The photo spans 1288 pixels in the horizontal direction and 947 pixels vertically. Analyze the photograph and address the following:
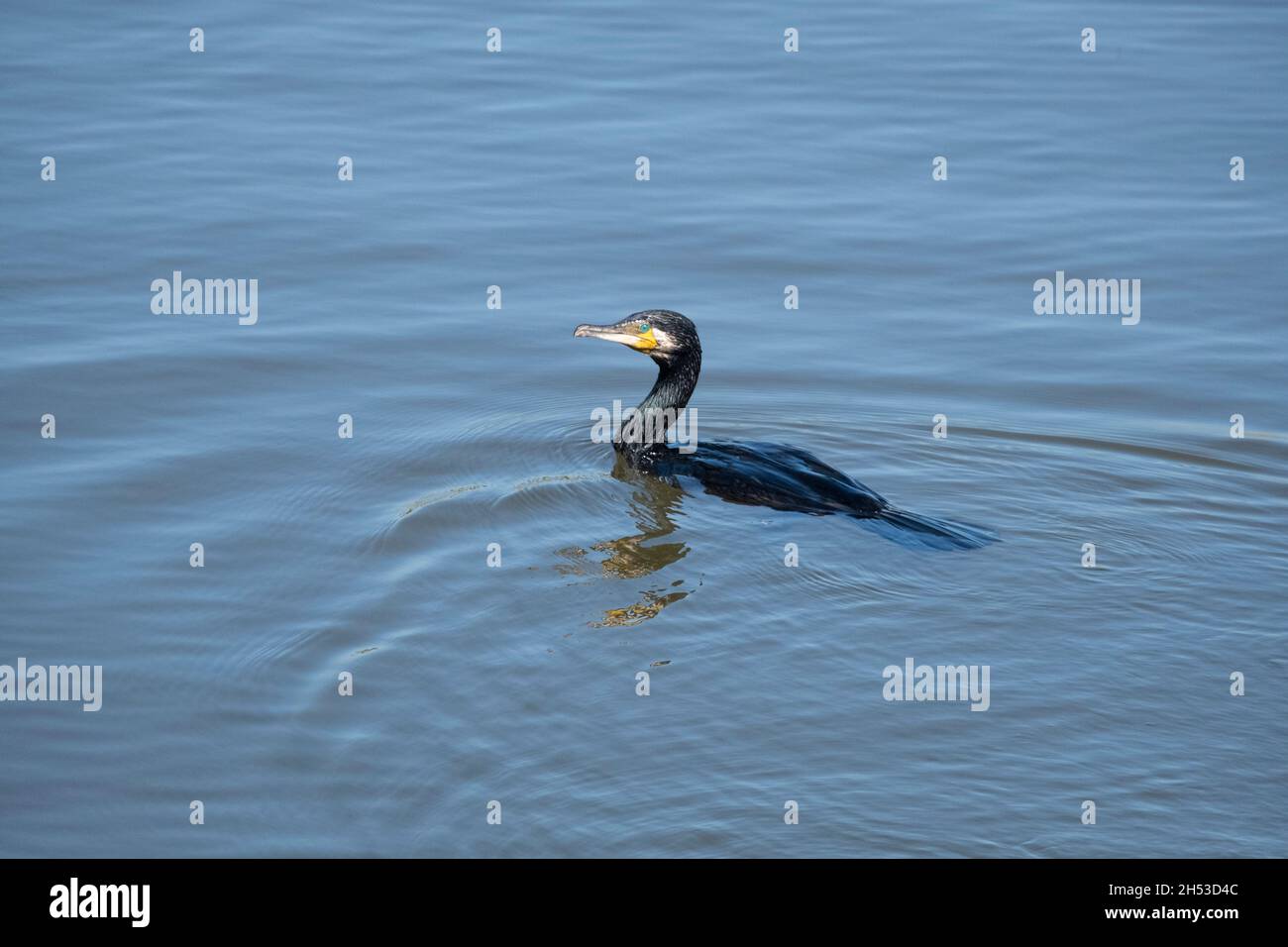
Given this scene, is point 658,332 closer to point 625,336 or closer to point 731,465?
point 625,336

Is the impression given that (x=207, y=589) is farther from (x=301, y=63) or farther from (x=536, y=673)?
(x=301, y=63)

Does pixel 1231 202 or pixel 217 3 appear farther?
pixel 217 3

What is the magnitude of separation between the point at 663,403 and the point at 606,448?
1.47 feet

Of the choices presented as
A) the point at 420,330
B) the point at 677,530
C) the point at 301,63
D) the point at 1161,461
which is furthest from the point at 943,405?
the point at 301,63

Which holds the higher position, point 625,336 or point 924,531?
point 625,336

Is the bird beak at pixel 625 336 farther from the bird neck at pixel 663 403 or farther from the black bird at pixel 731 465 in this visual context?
the bird neck at pixel 663 403

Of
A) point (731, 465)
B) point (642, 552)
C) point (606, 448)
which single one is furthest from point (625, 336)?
point (642, 552)

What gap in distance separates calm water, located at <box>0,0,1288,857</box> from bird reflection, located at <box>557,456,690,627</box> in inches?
1.6

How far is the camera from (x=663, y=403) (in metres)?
10.1

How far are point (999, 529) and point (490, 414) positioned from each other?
3390 mm

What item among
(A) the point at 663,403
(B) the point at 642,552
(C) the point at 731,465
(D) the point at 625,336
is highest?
(D) the point at 625,336

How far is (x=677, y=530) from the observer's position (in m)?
8.90

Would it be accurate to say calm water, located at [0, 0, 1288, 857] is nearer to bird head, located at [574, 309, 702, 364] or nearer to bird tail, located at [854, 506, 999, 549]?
bird tail, located at [854, 506, 999, 549]
